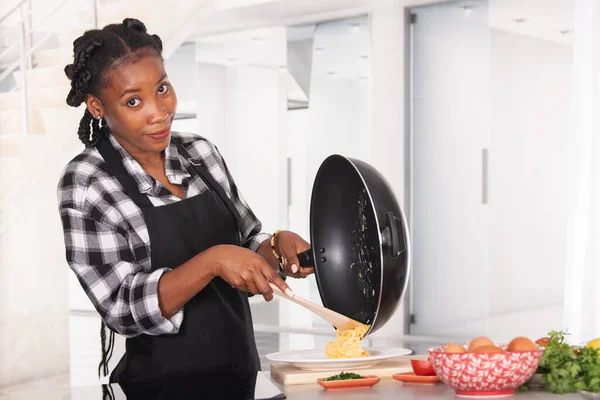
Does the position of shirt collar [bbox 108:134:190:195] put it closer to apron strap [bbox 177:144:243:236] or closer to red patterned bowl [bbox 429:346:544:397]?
apron strap [bbox 177:144:243:236]

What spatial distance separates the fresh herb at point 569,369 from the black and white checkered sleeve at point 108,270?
0.75 metres

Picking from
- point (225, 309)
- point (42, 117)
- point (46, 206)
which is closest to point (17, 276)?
point (46, 206)

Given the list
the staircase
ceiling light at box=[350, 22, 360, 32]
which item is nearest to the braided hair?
the staircase

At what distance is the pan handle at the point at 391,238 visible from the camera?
1.54 metres

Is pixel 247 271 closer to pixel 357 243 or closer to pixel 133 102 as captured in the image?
pixel 357 243

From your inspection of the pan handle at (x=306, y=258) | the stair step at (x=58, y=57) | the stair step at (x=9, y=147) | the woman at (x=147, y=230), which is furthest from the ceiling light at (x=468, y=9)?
the pan handle at (x=306, y=258)

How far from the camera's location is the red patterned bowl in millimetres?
1480

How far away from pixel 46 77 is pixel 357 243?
4697 millimetres

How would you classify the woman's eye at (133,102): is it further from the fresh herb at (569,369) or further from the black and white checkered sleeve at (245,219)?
the fresh herb at (569,369)

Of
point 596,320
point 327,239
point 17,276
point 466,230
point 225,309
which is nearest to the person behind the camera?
point 327,239

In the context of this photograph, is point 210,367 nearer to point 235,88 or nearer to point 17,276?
point 17,276

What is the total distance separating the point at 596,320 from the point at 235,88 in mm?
3899

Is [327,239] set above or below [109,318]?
above

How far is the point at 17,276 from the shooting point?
18.5 feet
